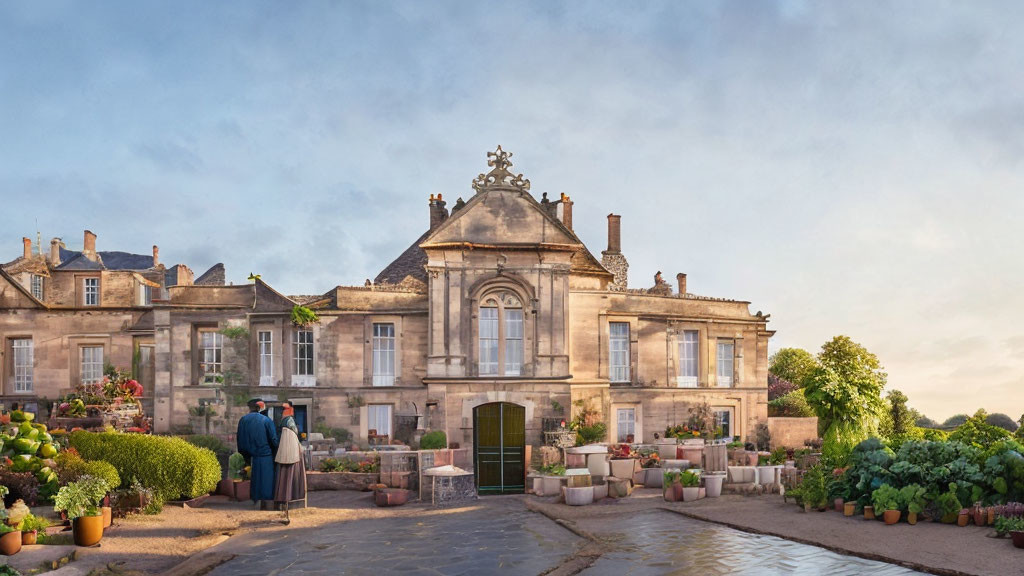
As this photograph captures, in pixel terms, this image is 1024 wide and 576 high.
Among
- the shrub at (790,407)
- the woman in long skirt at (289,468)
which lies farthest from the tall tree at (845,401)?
the woman in long skirt at (289,468)

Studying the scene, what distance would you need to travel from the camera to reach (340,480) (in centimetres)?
2136

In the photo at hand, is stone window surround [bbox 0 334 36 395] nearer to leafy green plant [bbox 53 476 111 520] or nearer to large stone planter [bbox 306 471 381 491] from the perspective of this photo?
large stone planter [bbox 306 471 381 491]

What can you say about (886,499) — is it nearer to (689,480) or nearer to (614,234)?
(689,480)

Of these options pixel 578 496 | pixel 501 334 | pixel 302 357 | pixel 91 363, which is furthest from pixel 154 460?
pixel 91 363

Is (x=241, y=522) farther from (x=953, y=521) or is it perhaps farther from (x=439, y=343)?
(x=953, y=521)

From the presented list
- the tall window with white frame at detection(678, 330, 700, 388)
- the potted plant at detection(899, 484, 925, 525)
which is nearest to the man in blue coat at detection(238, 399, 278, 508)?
the potted plant at detection(899, 484, 925, 525)

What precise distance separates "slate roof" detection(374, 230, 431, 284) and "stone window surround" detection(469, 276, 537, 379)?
11818 mm

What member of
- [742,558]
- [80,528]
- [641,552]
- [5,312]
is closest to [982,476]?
[742,558]

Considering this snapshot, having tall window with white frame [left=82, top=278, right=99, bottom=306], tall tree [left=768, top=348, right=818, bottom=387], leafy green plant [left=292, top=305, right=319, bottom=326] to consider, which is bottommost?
tall tree [left=768, top=348, right=818, bottom=387]

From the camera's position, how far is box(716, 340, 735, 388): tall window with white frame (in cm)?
3015

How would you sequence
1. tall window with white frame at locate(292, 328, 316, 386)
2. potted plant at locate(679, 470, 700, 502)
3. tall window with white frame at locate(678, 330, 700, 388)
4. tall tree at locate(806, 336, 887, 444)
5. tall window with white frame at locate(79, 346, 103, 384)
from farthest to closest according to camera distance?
tall window with white frame at locate(79, 346, 103, 384)
tall window with white frame at locate(678, 330, 700, 388)
tall window with white frame at locate(292, 328, 316, 386)
tall tree at locate(806, 336, 887, 444)
potted plant at locate(679, 470, 700, 502)

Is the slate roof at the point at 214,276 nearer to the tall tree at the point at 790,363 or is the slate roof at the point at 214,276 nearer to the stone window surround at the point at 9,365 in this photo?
the stone window surround at the point at 9,365

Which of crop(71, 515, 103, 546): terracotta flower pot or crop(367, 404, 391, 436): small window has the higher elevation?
crop(367, 404, 391, 436): small window

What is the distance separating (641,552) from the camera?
1345 cm
